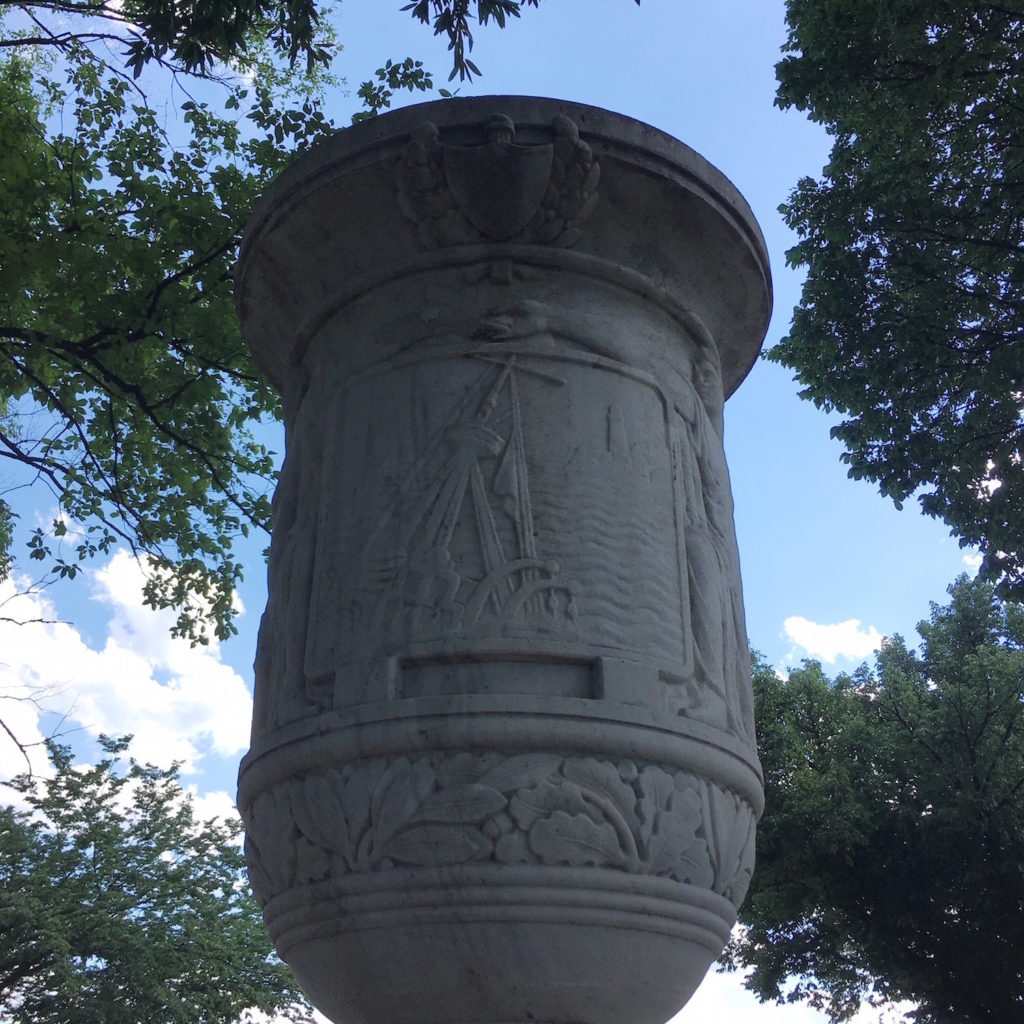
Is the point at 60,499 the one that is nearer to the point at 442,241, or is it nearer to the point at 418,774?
the point at 442,241

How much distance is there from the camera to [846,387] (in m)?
11.5

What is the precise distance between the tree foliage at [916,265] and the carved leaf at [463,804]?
27.3ft

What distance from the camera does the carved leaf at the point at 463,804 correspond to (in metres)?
3.14

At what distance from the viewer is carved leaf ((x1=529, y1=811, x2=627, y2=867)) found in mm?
3133

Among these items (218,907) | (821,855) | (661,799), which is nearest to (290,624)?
(661,799)

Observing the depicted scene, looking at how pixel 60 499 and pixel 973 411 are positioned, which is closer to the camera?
pixel 60 499

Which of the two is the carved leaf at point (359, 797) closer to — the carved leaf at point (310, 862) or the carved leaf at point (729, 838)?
the carved leaf at point (310, 862)

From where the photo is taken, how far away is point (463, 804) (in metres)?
3.16

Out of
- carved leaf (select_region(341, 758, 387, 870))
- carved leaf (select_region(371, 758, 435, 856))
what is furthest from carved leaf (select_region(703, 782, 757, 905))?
carved leaf (select_region(341, 758, 387, 870))

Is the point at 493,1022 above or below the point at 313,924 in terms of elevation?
below

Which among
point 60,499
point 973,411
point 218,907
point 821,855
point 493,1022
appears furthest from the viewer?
point 218,907

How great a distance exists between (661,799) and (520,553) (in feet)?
2.85

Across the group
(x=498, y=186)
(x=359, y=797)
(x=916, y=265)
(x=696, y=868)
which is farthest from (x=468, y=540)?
(x=916, y=265)

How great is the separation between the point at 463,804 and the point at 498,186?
2260 millimetres
